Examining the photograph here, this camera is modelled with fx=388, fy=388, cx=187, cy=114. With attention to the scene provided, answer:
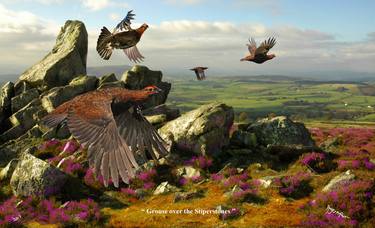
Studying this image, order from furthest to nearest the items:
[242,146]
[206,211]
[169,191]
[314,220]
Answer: [242,146] < [169,191] < [206,211] < [314,220]

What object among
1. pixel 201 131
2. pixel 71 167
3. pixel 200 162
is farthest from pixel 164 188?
pixel 71 167

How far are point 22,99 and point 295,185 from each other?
86.7 feet

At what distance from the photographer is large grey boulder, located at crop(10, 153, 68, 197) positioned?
21875mm

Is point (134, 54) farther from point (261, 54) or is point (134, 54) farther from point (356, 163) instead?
point (356, 163)

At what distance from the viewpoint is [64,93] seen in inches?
1303

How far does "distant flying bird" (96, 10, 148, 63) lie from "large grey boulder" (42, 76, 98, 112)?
27.8 metres

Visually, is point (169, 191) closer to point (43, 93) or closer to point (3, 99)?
point (43, 93)

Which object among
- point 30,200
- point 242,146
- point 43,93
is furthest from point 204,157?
point 43,93

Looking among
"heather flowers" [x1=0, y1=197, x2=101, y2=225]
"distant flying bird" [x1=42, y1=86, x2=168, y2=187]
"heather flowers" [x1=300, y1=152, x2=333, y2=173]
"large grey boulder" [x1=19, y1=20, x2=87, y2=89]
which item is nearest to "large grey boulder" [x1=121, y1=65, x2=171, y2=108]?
"large grey boulder" [x1=19, y1=20, x2=87, y2=89]

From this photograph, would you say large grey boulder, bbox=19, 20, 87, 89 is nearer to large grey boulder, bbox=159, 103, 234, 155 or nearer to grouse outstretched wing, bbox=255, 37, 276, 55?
large grey boulder, bbox=159, 103, 234, 155

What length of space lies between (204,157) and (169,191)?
167 inches

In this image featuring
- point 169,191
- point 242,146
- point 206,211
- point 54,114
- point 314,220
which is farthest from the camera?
point 242,146

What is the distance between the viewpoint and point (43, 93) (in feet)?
117

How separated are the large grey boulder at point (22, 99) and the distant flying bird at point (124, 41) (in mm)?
32752
